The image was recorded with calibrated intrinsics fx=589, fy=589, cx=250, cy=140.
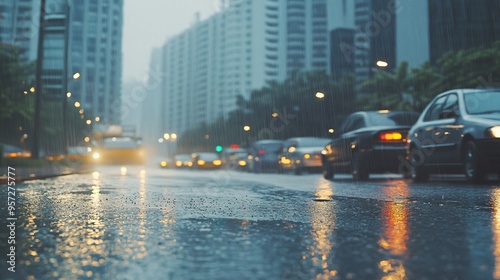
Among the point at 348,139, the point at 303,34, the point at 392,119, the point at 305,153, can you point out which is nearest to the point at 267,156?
the point at 305,153

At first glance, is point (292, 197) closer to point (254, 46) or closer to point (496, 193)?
point (496, 193)

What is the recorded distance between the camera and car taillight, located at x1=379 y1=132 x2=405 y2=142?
12.1m

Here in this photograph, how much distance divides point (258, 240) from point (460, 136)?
6.62 m

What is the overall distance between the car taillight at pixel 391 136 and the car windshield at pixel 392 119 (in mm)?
444

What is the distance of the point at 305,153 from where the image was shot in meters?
20.7

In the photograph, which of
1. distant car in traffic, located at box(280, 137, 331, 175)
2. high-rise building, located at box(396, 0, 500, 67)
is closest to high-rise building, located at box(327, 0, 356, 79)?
high-rise building, located at box(396, 0, 500, 67)

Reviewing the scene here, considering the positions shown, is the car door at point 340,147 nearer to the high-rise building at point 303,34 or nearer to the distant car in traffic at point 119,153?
the distant car in traffic at point 119,153

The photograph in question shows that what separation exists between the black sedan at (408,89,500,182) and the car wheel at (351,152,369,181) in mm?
1282

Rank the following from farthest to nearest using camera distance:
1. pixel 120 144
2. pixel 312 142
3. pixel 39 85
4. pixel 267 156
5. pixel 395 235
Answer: pixel 120 144 < pixel 267 156 < pixel 39 85 < pixel 312 142 < pixel 395 235

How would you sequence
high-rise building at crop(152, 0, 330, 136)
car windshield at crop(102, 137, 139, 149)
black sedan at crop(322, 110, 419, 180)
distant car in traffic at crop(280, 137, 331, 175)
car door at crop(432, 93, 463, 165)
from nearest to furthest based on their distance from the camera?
car door at crop(432, 93, 463, 165), black sedan at crop(322, 110, 419, 180), distant car in traffic at crop(280, 137, 331, 175), car windshield at crop(102, 137, 139, 149), high-rise building at crop(152, 0, 330, 136)

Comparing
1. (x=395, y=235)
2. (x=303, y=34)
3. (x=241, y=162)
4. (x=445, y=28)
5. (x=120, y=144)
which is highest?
(x=303, y=34)

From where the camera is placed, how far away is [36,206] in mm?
6547

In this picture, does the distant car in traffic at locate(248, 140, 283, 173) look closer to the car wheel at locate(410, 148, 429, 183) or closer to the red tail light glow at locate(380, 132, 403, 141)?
the red tail light glow at locate(380, 132, 403, 141)

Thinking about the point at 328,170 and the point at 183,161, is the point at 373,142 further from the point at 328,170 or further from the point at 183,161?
the point at 183,161
